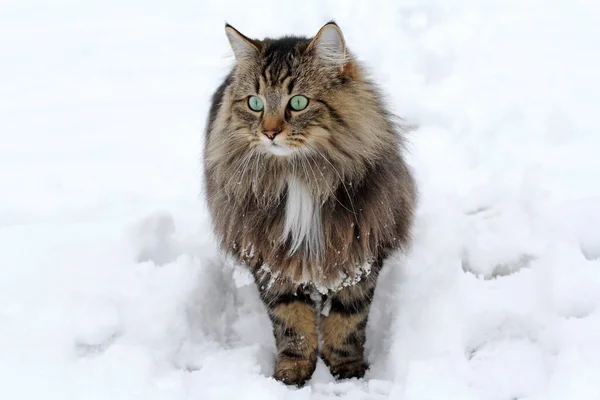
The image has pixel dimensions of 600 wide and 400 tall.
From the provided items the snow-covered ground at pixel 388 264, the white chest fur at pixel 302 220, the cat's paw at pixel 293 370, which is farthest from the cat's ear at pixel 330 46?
the cat's paw at pixel 293 370

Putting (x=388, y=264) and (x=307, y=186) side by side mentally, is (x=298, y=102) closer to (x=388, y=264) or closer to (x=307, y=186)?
(x=307, y=186)

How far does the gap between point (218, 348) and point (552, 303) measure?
1.28 meters

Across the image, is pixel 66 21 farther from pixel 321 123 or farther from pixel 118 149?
pixel 321 123

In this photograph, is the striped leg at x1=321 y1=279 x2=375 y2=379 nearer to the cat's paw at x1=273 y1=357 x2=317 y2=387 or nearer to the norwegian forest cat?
the norwegian forest cat

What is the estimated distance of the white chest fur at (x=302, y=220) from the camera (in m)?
2.28

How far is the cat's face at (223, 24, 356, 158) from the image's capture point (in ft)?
7.06

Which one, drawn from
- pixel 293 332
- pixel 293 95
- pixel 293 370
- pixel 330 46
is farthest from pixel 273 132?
pixel 293 370

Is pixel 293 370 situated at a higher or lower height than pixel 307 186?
lower

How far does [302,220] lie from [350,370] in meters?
0.69

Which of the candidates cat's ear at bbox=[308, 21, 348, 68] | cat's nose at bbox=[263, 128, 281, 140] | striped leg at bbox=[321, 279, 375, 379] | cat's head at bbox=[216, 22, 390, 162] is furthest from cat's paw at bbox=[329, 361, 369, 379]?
cat's ear at bbox=[308, 21, 348, 68]

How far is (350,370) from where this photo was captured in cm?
258

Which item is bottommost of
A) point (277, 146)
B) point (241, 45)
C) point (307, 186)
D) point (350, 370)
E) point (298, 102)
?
point (350, 370)

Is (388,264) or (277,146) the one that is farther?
(388,264)

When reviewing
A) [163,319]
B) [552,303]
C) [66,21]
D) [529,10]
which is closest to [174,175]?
[163,319]
